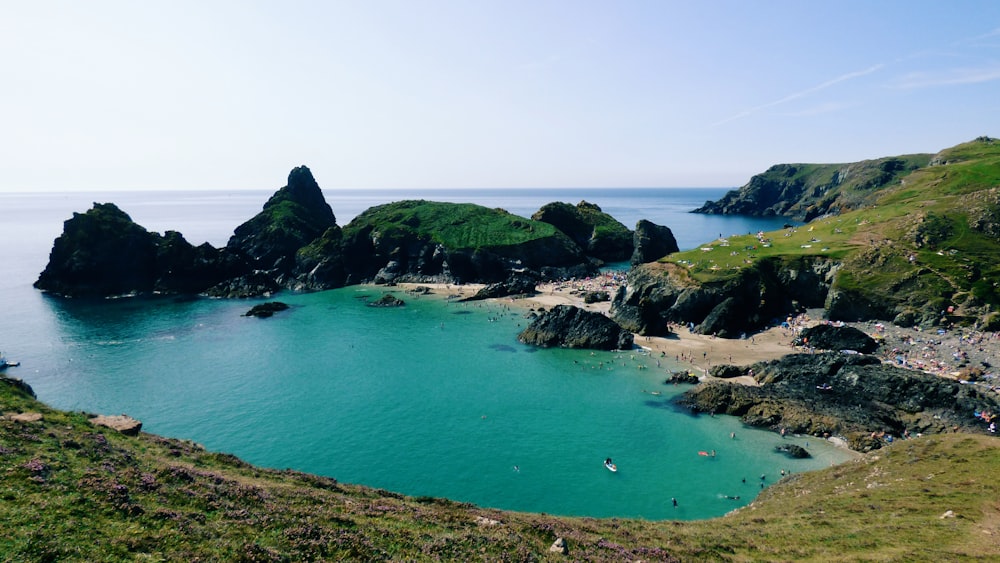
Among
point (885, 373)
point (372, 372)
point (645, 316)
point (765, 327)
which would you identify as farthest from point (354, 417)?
point (765, 327)

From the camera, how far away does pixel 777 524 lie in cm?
2897

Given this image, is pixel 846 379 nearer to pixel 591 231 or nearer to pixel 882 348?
pixel 882 348

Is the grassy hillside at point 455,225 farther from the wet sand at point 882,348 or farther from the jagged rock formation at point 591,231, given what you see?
the wet sand at point 882,348

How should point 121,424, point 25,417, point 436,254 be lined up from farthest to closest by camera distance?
point 436,254
point 121,424
point 25,417

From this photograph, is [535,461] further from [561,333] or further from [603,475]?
[561,333]

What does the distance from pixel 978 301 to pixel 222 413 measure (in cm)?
10820

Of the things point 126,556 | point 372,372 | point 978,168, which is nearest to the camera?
point 126,556

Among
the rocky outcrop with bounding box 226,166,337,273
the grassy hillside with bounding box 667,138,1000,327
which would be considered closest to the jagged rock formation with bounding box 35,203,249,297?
the rocky outcrop with bounding box 226,166,337,273

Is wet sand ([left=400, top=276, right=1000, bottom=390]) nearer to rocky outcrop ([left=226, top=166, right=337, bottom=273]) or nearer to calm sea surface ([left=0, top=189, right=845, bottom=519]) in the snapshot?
calm sea surface ([left=0, top=189, right=845, bottom=519])

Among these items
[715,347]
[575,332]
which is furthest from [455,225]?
[715,347]

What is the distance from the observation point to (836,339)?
68312mm

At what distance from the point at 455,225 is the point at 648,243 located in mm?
59337

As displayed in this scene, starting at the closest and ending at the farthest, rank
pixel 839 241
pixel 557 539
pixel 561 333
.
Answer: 1. pixel 557 539
2. pixel 561 333
3. pixel 839 241

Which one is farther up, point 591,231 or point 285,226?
point 285,226
